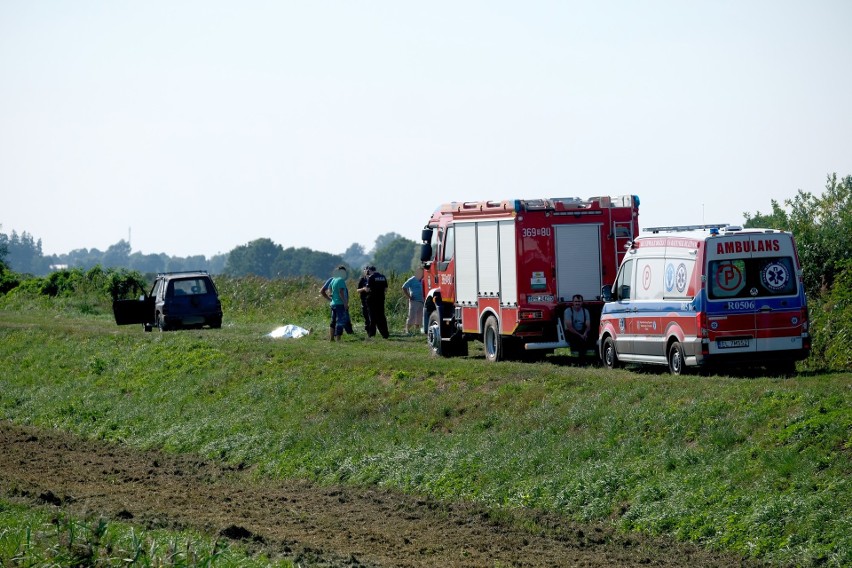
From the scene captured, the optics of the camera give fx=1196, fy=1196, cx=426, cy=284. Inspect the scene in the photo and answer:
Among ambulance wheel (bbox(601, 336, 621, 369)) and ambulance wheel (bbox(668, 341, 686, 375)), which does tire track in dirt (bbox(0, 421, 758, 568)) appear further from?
ambulance wheel (bbox(601, 336, 621, 369))

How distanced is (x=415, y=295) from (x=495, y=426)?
44.2 ft

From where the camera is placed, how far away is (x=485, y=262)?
24.8 metres

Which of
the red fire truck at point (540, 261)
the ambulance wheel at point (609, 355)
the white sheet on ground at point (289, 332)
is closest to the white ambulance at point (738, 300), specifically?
the ambulance wheel at point (609, 355)

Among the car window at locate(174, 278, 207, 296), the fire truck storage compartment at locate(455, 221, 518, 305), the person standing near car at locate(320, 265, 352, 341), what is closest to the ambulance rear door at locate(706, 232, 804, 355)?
the fire truck storage compartment at locate(455, 221, 518, 305)

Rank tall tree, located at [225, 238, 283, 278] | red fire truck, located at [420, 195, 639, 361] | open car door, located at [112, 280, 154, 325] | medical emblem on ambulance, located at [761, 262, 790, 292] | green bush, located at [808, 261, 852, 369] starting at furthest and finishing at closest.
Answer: tall tree, located at [225, 238, 283, 278]
open car door, located at [112, 280, 154, 325]
red fire truck, located at [420, 195, 639, 361]
green bush, located at [808, 261, 852, 369]
medical emblem on ambulance, located at [761, 262, 790, 292]

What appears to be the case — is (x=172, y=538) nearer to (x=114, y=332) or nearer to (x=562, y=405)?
(x=562, y=405)

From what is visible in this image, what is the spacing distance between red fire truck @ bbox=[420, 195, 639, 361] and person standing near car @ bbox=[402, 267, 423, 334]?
6356 millimetres

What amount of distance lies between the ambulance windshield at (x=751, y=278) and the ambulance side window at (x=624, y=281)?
2.65m

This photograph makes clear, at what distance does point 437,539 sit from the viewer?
1352 cm

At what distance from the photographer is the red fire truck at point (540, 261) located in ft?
76.8

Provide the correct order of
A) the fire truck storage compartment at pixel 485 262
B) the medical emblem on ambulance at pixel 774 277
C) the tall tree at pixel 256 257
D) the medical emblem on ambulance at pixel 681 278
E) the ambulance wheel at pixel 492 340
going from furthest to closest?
the tall tree at pixel 256 257 → the ambulance wheel at pixel 492 340 → the fire truck storage compartment at pixel 485 262 → the medical emblem on ambulance at pixel 681 278 → the medical emblem on ambulance at pixel 774 277

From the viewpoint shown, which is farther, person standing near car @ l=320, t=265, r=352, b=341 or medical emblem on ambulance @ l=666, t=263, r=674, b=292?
person standing near car @ l=320, t=265, r=352, b=341

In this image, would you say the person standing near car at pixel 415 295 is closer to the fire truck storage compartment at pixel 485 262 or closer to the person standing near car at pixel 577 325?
the fire truck storage compartment at pixel 485 262

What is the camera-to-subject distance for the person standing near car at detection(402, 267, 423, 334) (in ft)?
103
